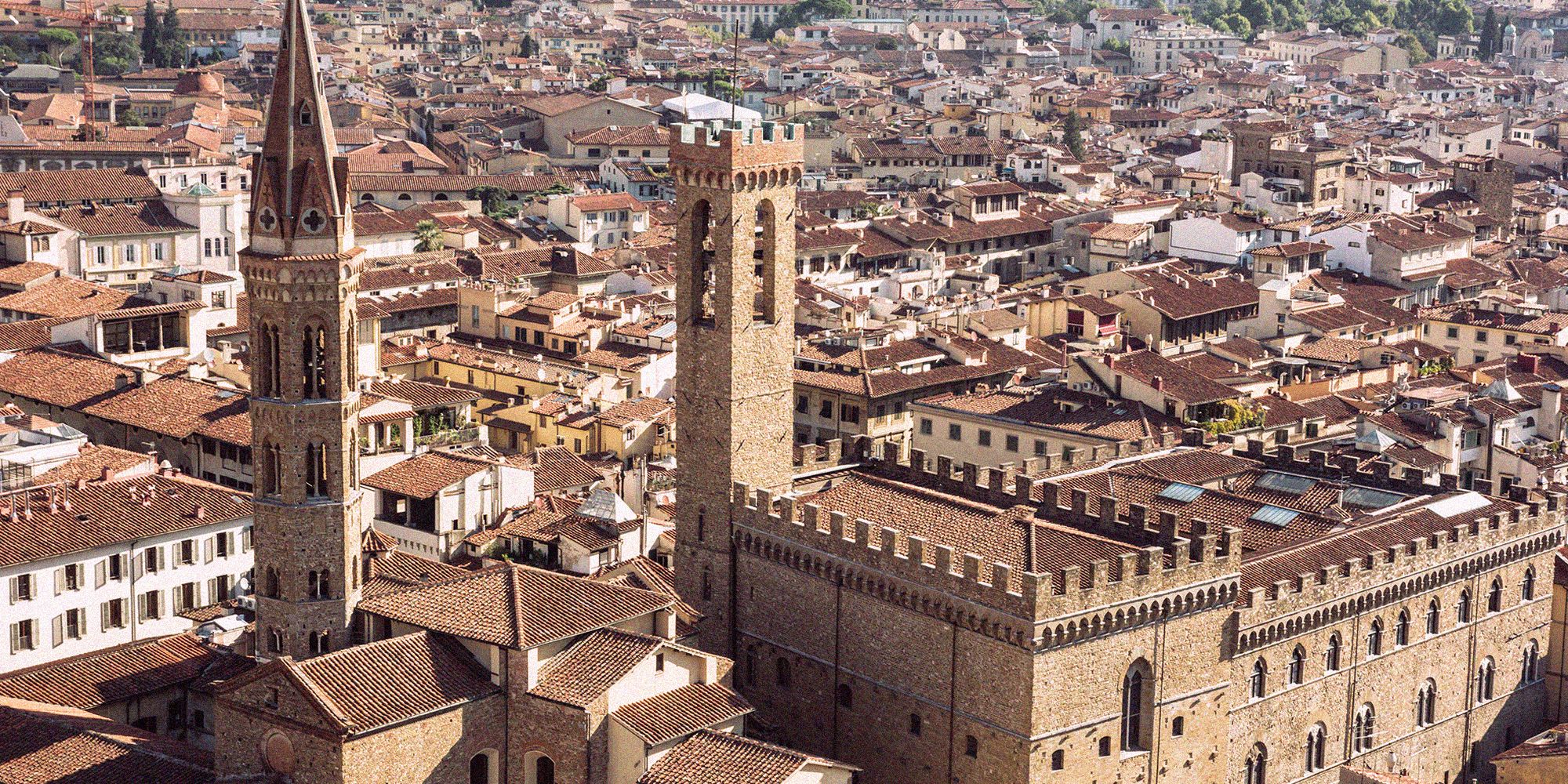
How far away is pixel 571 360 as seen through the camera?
78812 millimetres

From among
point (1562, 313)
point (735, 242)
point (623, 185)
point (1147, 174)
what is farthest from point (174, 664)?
point (1147, 174)

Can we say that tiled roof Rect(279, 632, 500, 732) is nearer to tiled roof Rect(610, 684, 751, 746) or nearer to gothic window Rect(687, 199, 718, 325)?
tiled roof Rect(610, 684, 751, 746)

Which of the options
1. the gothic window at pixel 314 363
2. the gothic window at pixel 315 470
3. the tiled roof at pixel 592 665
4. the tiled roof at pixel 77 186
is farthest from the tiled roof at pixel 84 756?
the tiled roof at pixel 77 186

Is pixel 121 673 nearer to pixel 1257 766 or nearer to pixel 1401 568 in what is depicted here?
pixel 1257 766

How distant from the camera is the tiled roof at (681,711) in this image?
127 ft

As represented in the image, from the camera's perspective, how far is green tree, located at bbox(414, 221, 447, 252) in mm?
103250

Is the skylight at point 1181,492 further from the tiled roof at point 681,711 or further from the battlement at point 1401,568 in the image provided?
the tiled roof at point 681,711

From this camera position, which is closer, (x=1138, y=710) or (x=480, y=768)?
(x=480, y=768)

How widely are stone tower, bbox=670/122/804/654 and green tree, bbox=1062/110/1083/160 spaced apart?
99685 mm

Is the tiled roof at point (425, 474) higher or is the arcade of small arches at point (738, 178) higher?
the arcade of small arches at point (738, 178)

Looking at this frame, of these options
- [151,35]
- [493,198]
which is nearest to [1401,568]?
[493,198]

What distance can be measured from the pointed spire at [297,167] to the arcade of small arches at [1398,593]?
1964cm

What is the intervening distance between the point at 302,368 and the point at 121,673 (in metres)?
8.70

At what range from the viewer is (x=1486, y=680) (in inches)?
2016
